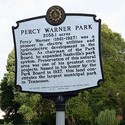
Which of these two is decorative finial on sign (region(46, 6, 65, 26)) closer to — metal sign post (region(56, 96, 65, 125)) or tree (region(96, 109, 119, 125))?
metal sign post (region(56, 96, 65, 125))

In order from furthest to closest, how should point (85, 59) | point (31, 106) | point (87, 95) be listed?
point (31, 106), point (87, 95), point (85, 59)

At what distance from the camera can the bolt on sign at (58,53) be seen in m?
11.3

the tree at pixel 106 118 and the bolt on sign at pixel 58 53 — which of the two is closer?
the bolt on sign at pixel 58 53

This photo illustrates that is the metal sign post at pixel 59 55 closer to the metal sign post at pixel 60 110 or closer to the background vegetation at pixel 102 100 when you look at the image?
the metal sign post at pixel 60 110

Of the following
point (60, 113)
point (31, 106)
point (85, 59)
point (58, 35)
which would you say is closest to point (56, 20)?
point (58, 35)

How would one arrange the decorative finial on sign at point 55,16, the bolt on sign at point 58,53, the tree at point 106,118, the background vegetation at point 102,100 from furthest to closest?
the background vegetation at point 102,100
the tree at point 106,118
the decorative finial on sign at point 55,16
the bolt on sign at point 58,53

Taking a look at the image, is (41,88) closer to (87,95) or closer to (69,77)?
(69,77)

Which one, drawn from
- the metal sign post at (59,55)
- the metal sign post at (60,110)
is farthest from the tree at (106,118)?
the metal sign post at (59,55)

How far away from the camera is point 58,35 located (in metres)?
11.5

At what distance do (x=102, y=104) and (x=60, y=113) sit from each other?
3845cm

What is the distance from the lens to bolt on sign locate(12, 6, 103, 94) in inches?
443

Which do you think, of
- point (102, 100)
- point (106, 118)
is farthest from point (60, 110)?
point (102, 100)

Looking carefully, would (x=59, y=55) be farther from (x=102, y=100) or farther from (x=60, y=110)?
(x=102, y=100)

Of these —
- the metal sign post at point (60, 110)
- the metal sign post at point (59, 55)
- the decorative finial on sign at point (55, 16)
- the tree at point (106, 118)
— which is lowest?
the tree at point (106, 118)
